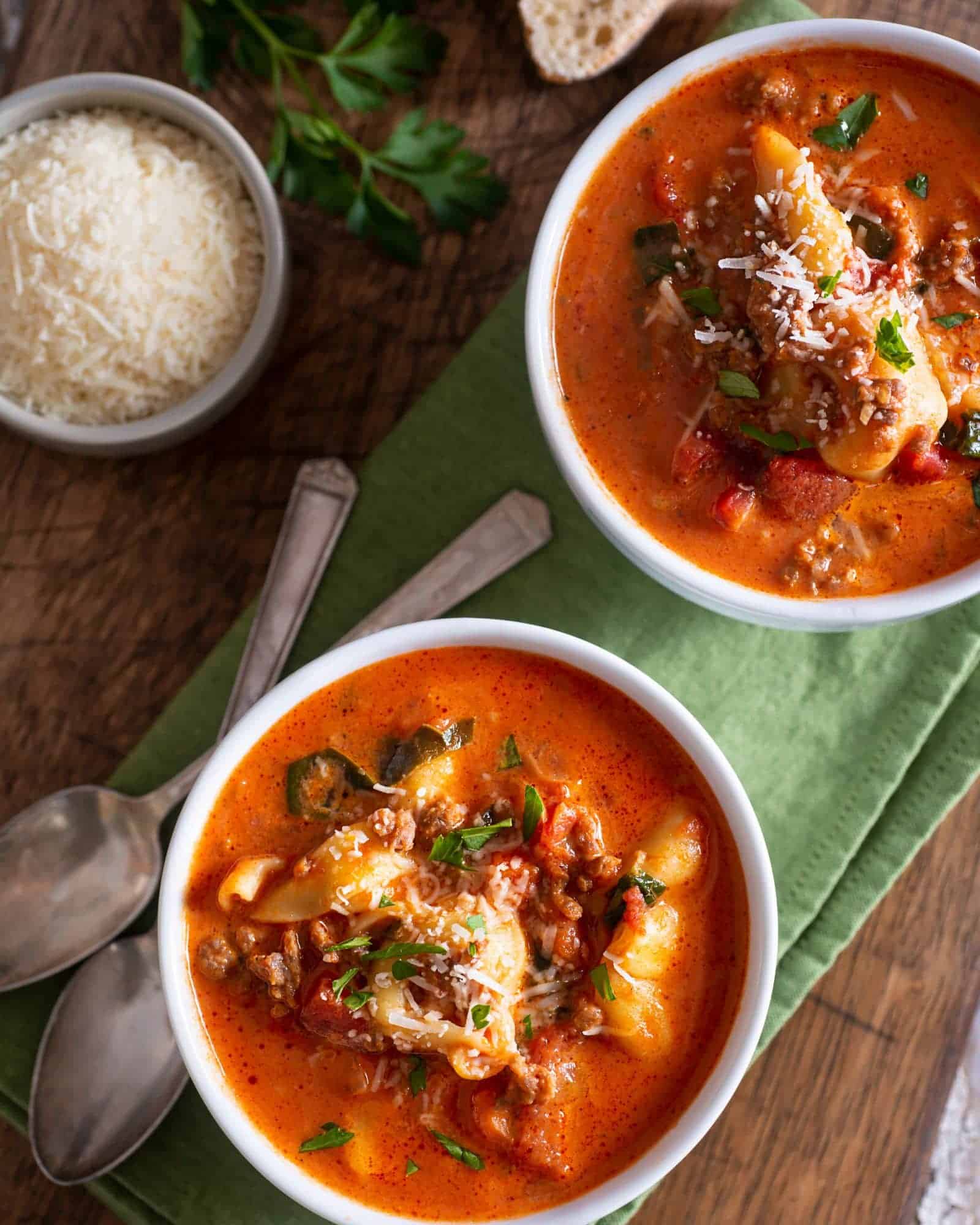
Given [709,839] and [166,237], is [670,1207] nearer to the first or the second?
[709,839]

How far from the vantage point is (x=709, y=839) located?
2072 millimetres

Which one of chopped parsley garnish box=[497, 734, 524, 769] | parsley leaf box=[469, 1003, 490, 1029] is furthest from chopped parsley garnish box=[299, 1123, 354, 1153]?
chopped parsley garnish box=[497, 734, 524, 769]

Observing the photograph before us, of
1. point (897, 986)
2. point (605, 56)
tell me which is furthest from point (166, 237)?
point (897, 986)

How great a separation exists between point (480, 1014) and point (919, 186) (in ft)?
5.18

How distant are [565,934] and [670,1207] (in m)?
1.05

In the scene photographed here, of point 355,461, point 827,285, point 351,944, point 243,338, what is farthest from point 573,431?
point 351,944

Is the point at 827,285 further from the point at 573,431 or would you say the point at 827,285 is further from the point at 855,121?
the point at 573,431

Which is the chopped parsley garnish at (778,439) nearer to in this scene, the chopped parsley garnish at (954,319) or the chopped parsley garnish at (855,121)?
the chopped parsley garnish at (954,319)

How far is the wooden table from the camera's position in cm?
262

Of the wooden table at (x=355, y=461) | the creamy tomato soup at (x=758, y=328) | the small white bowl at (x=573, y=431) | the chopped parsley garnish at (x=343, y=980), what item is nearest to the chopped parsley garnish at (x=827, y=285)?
the creamy tomato soup at (x=758, y=328)

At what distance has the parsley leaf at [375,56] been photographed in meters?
2.58

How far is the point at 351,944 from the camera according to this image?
75.5 inches

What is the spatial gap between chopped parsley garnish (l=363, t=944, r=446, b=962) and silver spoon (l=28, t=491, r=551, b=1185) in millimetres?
749

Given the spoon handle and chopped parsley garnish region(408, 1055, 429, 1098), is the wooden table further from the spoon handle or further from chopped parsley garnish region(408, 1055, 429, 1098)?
chopped parsley garnish region(408, 1055, 429, 1098)
